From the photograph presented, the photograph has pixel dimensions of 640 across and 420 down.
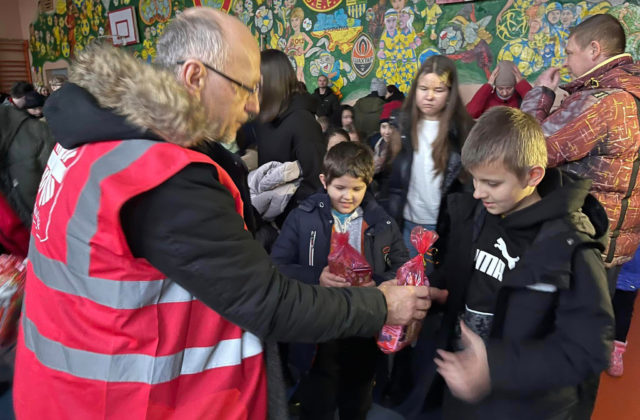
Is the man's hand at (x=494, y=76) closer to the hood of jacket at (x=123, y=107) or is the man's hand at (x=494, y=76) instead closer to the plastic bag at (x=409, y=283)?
the plastic bag at (x=409, y=283)

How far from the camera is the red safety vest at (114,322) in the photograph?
920 millimetres

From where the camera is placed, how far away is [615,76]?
221 cm

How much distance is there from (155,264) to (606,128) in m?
2.19

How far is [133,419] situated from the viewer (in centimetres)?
101

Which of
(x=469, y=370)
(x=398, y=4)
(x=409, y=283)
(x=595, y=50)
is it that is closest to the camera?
(x=469, y=370)

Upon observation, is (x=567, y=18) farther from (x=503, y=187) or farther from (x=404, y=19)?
Result: (x=503, y=187)

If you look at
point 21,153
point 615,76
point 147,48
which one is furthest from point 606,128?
point 147,48

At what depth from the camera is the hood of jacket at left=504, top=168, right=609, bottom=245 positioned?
125 centimetres

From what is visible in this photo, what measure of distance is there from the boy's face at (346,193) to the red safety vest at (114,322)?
1.14m

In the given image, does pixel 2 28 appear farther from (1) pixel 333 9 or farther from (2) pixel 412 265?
(2) pixel 412 265

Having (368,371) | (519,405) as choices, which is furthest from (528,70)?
(519,405)

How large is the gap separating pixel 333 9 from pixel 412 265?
20.7 ft

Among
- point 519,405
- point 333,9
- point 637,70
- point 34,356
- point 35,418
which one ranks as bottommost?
point 519,405

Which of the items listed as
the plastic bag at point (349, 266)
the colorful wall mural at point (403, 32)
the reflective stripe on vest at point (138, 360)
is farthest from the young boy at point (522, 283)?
the colorful wall mural at point (403, 32)
